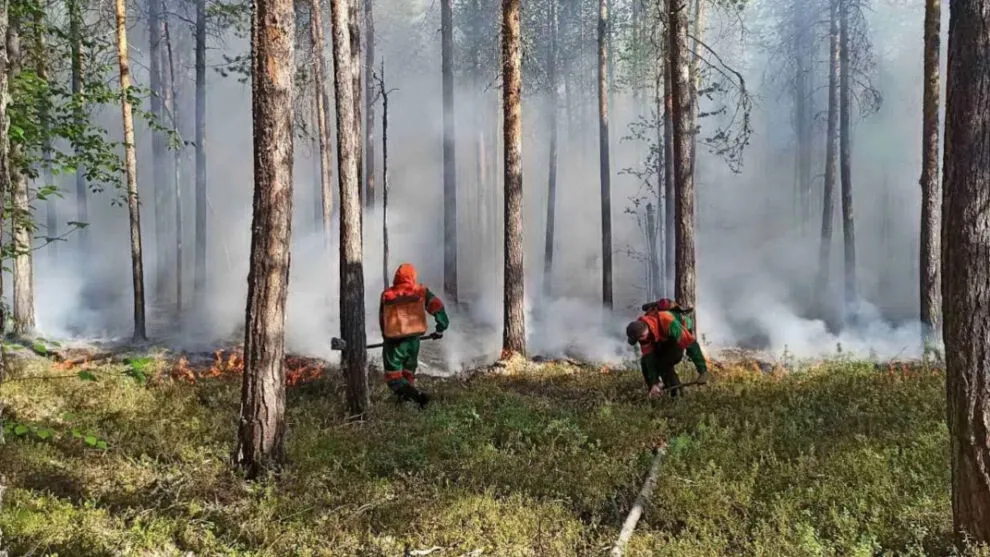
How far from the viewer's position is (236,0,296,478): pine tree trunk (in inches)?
216

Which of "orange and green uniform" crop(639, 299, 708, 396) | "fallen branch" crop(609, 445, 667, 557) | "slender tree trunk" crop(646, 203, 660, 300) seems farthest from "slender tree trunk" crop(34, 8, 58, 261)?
"slender tree trunk" crop(646, 203, 660, 300)

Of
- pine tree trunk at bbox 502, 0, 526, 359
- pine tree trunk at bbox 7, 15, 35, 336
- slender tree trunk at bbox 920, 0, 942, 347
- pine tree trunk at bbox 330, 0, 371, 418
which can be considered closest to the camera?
pine tree trunk at bbox 330, 0, 371, 418

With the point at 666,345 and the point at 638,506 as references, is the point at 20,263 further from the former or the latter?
the point at 638,506

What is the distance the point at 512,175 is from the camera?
39.3 ft

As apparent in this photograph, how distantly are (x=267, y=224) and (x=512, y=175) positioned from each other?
7.06 m

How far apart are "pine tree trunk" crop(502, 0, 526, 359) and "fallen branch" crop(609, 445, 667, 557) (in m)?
6.18

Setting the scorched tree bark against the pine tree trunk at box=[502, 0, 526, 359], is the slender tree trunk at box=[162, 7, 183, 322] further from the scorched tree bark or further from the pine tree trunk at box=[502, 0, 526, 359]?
the scorched tree bark

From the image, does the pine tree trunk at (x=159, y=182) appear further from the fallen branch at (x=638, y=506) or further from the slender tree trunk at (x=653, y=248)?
the fallen branch at (x=638, y=506)

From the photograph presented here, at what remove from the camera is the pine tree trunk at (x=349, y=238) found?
26.0 ft

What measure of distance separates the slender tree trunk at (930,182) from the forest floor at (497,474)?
4.73 meters

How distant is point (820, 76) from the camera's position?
1554 inches

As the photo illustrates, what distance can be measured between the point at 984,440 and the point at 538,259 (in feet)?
111

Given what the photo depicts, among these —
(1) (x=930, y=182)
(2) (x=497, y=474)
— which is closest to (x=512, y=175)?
(2) (x=497, y=474)

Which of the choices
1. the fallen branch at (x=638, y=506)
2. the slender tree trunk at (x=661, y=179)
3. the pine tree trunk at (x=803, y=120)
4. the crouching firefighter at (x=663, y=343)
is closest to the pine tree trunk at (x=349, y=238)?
the crouching firefighter at (x=663, y=343)
